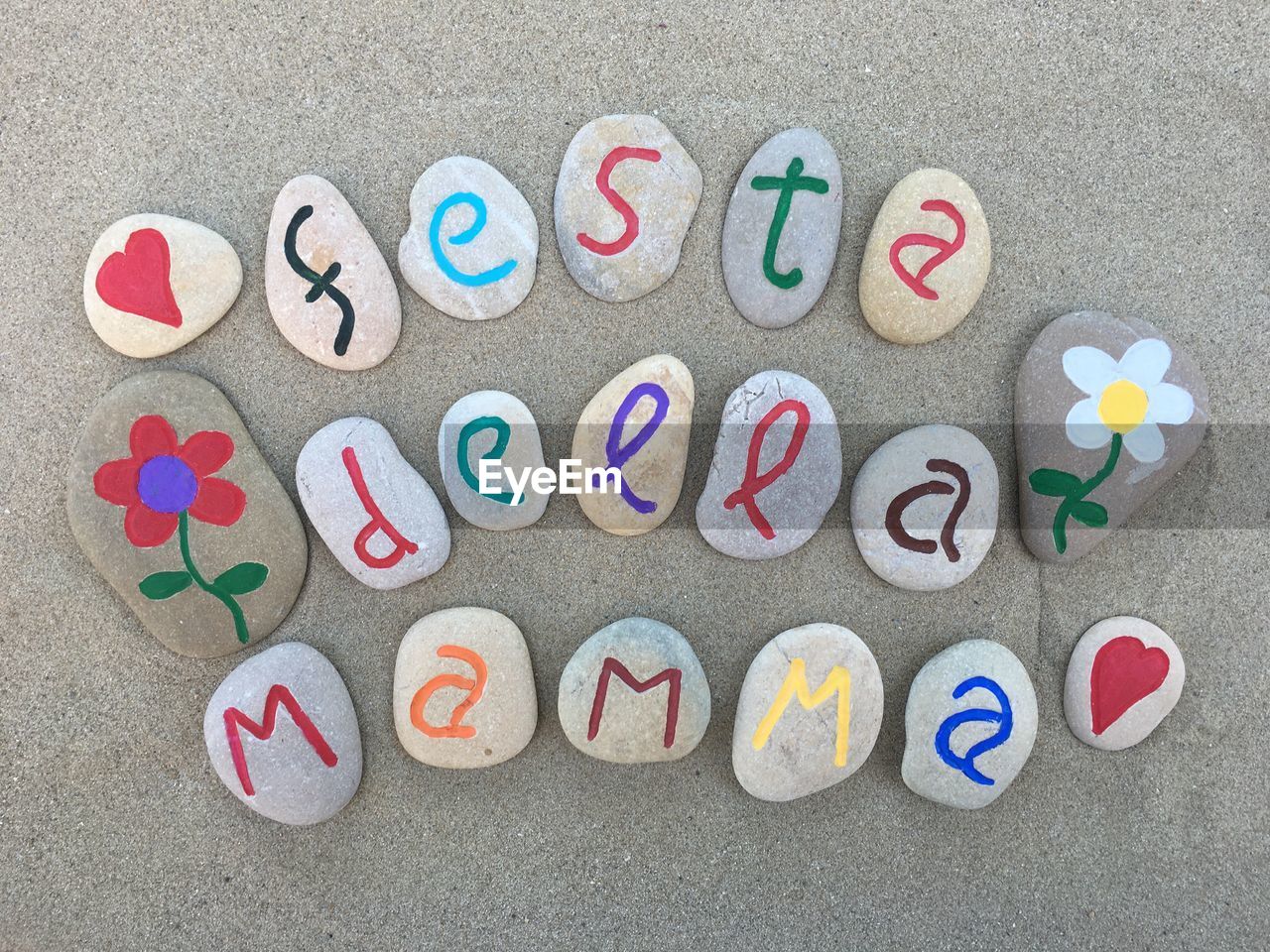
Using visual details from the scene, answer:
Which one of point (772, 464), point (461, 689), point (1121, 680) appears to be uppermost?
point (772, 464)

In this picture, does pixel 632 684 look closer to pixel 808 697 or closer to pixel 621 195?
pixel 808 697

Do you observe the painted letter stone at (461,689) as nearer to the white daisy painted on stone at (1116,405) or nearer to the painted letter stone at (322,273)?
the painted letter stone at (322,273)

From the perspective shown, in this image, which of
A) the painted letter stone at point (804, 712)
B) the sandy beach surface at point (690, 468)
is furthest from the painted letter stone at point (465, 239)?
the painted letter stone at point (804, 712)

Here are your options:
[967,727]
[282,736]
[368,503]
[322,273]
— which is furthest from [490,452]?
[967,727]

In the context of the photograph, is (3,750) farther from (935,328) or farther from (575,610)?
(935,328)

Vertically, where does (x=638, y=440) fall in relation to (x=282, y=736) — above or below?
above

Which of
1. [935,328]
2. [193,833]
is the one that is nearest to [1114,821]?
[935,328]
